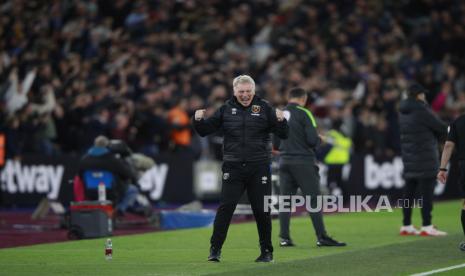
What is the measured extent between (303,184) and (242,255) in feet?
5.78

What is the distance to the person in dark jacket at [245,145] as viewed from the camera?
1351 centimetres

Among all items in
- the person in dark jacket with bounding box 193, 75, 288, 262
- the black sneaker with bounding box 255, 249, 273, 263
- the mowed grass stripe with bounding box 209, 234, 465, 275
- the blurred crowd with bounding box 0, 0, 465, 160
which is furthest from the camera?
the blurred crowd with bounding box 0, 0, 465, 160

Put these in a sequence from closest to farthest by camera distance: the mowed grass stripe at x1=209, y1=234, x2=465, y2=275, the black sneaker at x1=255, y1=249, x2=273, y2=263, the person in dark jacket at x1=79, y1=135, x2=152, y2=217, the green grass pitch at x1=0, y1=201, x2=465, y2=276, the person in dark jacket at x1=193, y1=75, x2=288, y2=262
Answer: the mowed grass stripe at x1=209, y1=234, x2=465, y2=275 < the green grass pitch at x1=0, y1=201, x2=465, y2=276 < the person in dark jacket at x1=193, y1=75, x2=288, y2=262 < the black sneaker at x1=255, y1=249, x2=273, y2=263 < the person in dark jacket at x1=79, y1=135, x2=152, y2=217

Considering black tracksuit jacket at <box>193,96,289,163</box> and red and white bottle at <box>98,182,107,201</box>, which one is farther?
red and white bottle at <box>98,182,107,201</box>

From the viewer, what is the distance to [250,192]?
44.9 ft

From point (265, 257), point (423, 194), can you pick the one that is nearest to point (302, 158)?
point (423, 194)

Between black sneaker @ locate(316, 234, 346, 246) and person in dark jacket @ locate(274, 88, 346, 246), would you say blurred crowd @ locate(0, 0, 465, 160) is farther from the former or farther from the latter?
black sneaker @ locate(316, 234, 346, 246)

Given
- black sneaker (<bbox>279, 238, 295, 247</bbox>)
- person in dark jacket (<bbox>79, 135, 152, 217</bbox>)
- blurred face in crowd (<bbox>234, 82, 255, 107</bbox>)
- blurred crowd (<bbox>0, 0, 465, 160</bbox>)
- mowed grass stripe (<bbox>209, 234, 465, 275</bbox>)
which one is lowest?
mowed grass stripe (<bbox>209, 234, 465, 275</bbox>)

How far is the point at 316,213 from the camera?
1606cm

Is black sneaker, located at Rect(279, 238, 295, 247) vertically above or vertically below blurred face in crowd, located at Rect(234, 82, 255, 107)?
below

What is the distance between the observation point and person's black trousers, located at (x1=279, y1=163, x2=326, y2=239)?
16.1 m

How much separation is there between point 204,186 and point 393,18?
10611mm

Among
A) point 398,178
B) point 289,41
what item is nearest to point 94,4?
point 289,41

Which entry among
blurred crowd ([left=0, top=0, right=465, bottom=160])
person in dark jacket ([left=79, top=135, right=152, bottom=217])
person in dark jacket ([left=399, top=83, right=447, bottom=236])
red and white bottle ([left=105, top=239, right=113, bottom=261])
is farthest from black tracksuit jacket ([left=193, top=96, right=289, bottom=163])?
blurred crowd ([left=0, top=0, right=465, bottom=160])
